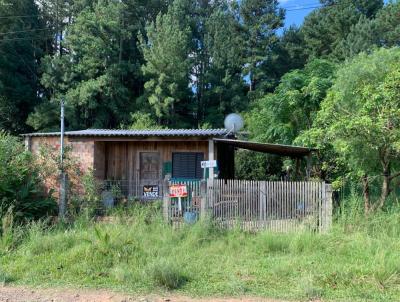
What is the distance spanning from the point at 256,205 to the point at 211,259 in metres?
2.47

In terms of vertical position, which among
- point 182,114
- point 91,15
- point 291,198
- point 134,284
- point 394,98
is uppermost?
point 91,15

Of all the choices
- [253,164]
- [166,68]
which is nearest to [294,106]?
[253,164]

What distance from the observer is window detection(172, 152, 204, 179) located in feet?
46.2

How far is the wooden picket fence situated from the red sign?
150mm

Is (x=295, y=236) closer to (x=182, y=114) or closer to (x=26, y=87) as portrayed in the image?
(x=182, y=114)

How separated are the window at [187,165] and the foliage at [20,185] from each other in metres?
4.97

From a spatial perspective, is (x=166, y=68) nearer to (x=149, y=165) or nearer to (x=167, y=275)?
(x=149, y=165)

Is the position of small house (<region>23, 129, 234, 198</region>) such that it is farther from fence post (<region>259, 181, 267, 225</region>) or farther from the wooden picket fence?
fence post (<region>259, 181, 267, 225</region>)

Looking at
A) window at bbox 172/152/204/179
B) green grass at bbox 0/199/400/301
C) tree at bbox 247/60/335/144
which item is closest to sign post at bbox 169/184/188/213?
green grass at bbox 0/199/400/301

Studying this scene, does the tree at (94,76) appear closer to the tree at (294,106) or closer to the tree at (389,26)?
the tree at (294,106)

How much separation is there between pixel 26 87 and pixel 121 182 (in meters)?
Answer: 20.7

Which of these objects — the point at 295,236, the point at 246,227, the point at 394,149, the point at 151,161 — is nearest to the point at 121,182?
the point at 151,161

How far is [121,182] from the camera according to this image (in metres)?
14.0

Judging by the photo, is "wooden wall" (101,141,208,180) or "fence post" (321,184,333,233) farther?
"wooden wall" (101,141,208,180)
